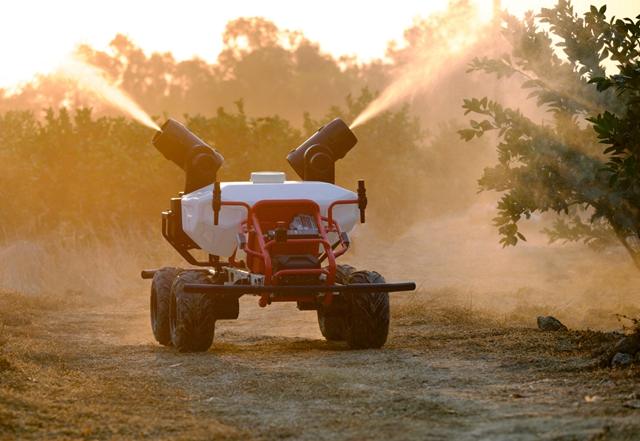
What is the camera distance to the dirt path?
25.8 feet

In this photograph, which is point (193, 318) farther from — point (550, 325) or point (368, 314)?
point (550, 325)

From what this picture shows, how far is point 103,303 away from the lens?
19.6 m

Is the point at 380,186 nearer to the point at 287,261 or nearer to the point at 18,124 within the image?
the point at 18,124

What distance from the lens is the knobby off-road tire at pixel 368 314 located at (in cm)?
1226

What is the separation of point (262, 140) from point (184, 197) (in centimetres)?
1428

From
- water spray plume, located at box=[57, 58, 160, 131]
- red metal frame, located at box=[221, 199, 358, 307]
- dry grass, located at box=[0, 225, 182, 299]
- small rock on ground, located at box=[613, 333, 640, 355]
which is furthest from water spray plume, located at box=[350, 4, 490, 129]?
small rock on ground, located at box=[613, 333, 640, 355]

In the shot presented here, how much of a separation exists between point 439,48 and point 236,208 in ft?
177

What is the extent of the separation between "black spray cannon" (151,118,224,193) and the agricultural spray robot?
1.26ft

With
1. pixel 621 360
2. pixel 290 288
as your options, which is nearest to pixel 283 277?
pixel 290 288

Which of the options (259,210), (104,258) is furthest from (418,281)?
(259,210)

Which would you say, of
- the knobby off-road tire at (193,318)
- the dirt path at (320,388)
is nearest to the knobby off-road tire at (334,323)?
the dirt path at (320,388)

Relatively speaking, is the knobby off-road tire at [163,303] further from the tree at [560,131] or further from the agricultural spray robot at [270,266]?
the tree at [560,131]

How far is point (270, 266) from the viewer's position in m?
11.5

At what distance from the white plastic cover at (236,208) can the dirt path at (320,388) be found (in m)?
1.08
